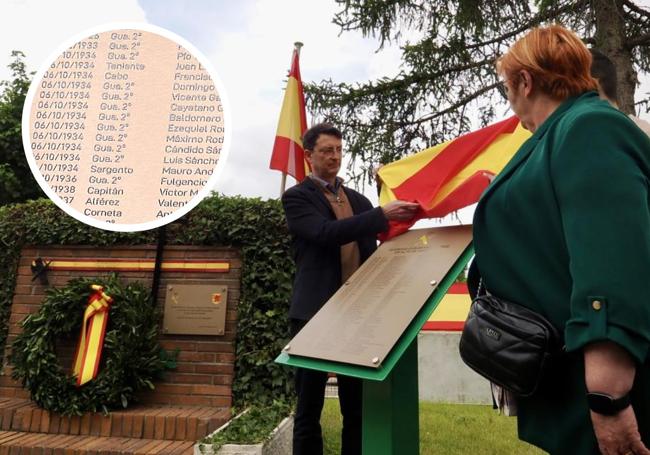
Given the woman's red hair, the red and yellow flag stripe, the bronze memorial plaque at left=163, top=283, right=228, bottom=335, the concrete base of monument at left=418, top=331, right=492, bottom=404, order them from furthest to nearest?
the red and yellow flag stripe, the concrete base of monument at left=418, top=331, right=492, bottom=404, the bronze memorial plaque at left=163, top=283, right=228, bottom=335, the woman's red hair

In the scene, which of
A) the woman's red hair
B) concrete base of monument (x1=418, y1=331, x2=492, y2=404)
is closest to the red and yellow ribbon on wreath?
the woman's red hair

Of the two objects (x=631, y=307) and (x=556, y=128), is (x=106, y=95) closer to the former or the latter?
(x=556, y=128)

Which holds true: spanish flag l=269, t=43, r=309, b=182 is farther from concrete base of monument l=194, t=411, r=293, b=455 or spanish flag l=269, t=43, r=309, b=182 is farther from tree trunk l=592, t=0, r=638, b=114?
tree trunk l=592, t=0, r=638, b=114

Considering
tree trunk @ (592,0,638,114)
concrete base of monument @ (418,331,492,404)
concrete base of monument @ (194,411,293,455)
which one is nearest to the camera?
concrete base of monument @ (194,411,293,455)

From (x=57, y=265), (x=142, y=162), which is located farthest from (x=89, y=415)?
(x=142, y=162)

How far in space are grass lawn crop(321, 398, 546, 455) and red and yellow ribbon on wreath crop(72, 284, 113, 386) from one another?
184cm

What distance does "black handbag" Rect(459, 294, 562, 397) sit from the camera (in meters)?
1.05

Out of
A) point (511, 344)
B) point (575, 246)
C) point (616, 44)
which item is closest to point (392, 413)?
point (511, 344)

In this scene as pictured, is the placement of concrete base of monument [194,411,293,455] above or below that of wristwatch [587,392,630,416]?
below

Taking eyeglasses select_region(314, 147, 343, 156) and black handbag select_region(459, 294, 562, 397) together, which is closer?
black handbag select_region(459, 294, 562, 397)

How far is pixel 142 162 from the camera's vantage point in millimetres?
4031

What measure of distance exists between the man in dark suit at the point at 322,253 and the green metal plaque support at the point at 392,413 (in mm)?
590

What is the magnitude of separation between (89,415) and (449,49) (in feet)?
18.7

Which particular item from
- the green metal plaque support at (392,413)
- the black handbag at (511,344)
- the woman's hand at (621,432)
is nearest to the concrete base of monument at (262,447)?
the green metal plaque support at (392,413)
